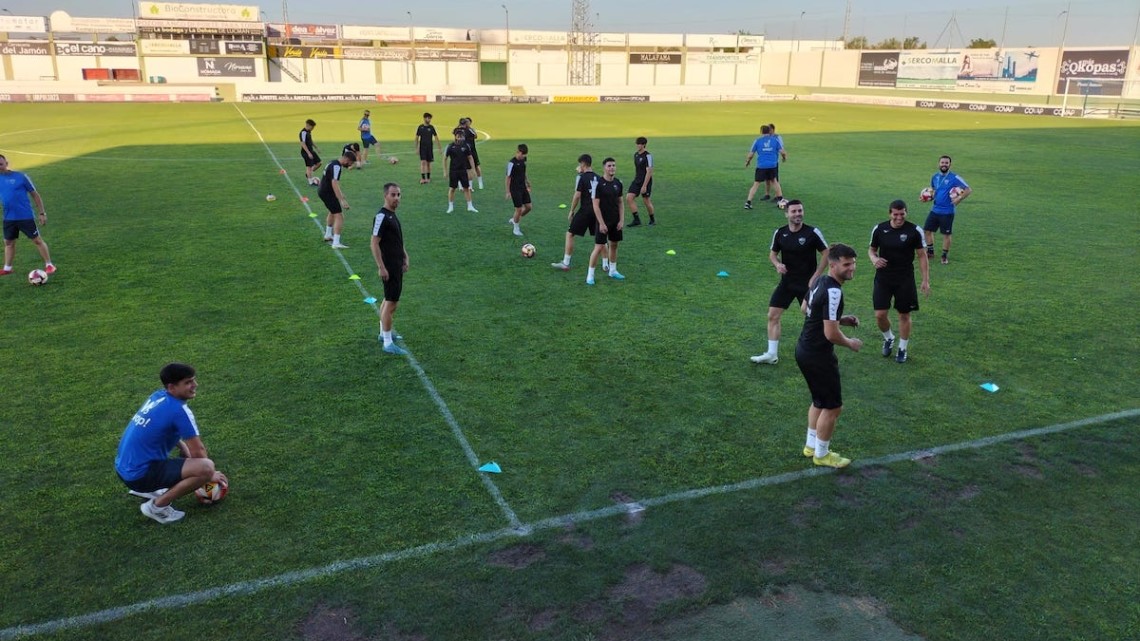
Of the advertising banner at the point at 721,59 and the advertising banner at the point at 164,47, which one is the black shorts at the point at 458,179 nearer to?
the advertising banner at the point at 164,47

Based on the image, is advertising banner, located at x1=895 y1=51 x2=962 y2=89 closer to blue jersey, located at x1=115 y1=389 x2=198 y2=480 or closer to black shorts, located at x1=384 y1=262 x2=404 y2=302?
black shorts, located at x1=384 y1=262 x2=404 y2=302

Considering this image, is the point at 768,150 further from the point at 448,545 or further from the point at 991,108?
the point at 991,108

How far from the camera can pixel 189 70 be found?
249ft

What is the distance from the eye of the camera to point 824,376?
683 cm

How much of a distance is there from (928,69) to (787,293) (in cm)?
6356

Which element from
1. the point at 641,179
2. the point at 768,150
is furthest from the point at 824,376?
the point at 768,150

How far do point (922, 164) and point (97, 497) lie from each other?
28.0m

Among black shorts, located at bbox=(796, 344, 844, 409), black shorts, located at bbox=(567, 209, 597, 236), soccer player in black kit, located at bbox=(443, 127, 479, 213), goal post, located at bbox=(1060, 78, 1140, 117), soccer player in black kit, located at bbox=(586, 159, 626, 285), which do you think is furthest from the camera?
goal post, located at bbox=(1060, 78, 1140, 117)

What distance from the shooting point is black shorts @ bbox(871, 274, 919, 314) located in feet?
30.9

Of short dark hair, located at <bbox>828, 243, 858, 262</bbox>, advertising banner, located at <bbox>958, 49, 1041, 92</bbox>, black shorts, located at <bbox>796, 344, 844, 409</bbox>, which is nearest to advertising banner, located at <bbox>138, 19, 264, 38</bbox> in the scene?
advertising banner, located at <bbox>958, 49, 1041, 92</bbox>

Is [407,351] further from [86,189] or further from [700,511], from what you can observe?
[86,189]

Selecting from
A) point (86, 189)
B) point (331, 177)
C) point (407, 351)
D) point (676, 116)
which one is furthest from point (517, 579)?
point (676, 116)

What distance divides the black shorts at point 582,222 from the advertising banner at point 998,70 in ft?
188

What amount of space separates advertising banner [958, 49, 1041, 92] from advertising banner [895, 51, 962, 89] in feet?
2.38
